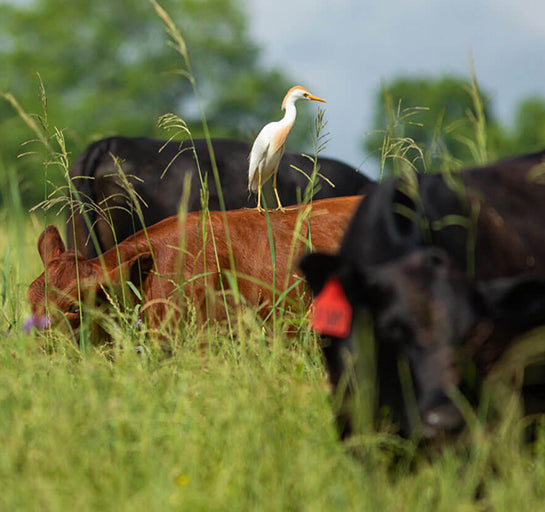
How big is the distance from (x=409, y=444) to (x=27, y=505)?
113 centimetres

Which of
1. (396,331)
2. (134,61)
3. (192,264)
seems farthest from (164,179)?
(134,61)

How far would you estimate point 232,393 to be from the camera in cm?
311

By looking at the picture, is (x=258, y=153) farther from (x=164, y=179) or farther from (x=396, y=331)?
(x=396, y=331)

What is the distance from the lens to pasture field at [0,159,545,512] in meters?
2.38

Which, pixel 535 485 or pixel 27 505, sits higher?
pixel 27 505

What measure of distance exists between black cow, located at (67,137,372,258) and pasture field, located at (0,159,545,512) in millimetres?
3670

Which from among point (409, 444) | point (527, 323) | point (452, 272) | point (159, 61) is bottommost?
point (159, 61)

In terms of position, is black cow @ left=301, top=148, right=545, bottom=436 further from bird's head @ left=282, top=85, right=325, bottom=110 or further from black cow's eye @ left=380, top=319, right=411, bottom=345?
bird's head @ left=282, top=85, right=325, bottom=110

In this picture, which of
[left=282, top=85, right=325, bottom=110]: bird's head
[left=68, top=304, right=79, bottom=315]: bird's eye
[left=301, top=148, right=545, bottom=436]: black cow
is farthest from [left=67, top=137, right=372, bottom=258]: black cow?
[left=301, top=148, right=545, bottom=436]: black cow

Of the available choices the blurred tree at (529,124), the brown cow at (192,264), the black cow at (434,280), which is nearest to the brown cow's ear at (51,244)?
the brown cow at (192,264)

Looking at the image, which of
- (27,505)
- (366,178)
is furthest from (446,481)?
(366,178)

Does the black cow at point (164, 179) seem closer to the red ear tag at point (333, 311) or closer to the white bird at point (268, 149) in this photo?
the white bird at point (268, 149)

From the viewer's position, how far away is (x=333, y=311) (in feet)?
8.63

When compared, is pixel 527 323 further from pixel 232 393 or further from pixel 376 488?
pixel 232 393
